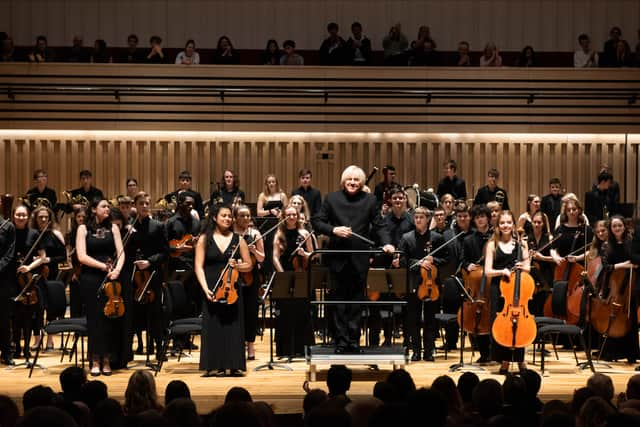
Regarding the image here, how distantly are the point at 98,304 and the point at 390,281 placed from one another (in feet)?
7.21

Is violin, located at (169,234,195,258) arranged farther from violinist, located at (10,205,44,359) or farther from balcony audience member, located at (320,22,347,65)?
balcony audience member, located at (320,22,347,65)

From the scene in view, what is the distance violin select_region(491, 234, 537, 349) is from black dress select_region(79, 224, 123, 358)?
2.91 meters

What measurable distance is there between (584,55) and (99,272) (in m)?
8.26

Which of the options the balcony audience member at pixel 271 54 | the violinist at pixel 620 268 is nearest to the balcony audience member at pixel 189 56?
the balcony audience member at pixel 271 54

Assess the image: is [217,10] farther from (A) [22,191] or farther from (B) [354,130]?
(A) [22,191]

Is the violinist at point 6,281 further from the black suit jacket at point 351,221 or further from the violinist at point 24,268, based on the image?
the black suit jacket at point 351,221

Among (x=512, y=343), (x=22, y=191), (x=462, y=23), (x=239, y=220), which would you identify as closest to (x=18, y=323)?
(x=239, y=220)

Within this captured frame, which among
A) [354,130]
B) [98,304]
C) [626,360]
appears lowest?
[626,360]

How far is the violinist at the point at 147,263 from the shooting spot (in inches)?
315

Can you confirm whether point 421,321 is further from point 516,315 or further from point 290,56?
point 290,56

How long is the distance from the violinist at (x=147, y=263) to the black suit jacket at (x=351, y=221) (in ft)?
5.59

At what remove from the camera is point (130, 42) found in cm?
1298

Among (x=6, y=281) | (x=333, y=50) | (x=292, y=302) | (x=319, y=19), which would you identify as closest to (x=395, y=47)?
(x=333, y=50)

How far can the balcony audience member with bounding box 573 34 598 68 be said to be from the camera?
13250 millimetres
